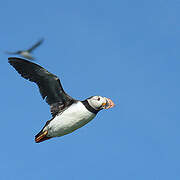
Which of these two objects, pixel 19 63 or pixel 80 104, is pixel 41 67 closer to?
pixel 19 63

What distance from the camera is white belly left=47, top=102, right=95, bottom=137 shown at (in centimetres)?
1343

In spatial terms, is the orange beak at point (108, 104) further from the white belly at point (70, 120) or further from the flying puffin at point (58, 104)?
the white belly at point (70, 120)

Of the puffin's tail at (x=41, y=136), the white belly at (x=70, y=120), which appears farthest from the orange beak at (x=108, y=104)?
the puffin's tail at (x=41, y=136)

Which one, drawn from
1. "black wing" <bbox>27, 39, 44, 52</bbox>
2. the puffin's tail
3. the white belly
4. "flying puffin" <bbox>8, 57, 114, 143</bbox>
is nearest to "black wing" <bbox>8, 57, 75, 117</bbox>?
"flying puffin" <bbox>8, 57, 114, 143</bbox>

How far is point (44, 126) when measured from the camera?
13984mm

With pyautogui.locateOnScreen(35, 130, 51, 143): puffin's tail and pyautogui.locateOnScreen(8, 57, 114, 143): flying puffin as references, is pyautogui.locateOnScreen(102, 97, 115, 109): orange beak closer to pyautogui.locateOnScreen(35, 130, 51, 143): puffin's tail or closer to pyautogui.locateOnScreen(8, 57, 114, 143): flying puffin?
pyautogui.locateOnScreen(8, 57, 114, 143): flying puffin

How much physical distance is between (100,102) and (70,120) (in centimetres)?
95

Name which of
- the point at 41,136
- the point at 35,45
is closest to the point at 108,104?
the point at 41,136

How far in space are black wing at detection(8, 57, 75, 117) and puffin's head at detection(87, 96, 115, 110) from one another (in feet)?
2.09

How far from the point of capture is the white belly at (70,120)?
13.4 metres

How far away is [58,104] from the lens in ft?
46.4

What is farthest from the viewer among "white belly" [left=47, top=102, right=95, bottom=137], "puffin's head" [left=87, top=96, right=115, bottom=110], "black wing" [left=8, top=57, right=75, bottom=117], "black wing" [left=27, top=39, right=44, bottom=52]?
"black wing" [left=27, top=39, right=44, bottom=52]

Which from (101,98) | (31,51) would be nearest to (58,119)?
(101,98)

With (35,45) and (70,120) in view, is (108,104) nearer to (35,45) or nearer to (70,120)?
(70,120)
